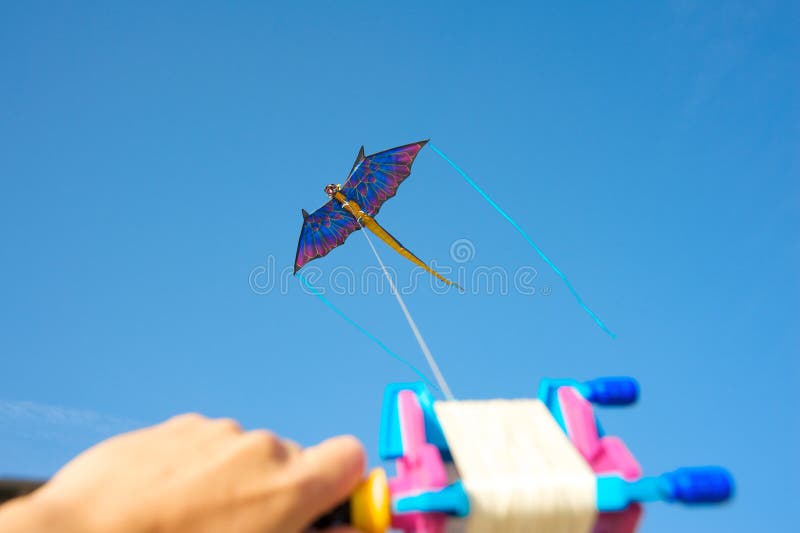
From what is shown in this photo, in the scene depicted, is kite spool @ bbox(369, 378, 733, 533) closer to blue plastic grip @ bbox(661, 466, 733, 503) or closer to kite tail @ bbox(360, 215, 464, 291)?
blue plastic grip @ bbox(661, 466, 733, 503)

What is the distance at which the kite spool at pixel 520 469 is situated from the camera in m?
Result: 1.08

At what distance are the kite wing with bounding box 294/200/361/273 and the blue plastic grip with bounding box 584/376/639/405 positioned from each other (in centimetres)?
487

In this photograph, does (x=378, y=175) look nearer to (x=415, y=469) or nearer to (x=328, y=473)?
(x=415, y=469)

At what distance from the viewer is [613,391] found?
144 cm

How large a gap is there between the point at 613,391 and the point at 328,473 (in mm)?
785

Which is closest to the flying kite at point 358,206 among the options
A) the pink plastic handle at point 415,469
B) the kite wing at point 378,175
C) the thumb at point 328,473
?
the kite wing at point 378,175

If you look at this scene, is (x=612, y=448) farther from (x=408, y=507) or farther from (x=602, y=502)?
(x=408, y=507)

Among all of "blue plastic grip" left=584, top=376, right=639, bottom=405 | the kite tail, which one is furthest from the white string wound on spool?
the kite tail

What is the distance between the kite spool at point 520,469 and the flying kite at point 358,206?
14.6 feet

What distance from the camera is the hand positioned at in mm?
762

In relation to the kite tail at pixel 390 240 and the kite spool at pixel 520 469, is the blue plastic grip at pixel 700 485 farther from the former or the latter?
the kite tail at pixel 390 240

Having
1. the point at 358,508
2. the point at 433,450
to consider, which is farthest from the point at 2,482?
the point at 433,450

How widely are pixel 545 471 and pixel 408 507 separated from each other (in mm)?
291

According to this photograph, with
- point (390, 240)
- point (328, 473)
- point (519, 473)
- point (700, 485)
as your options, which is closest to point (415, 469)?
point (519, 473)
